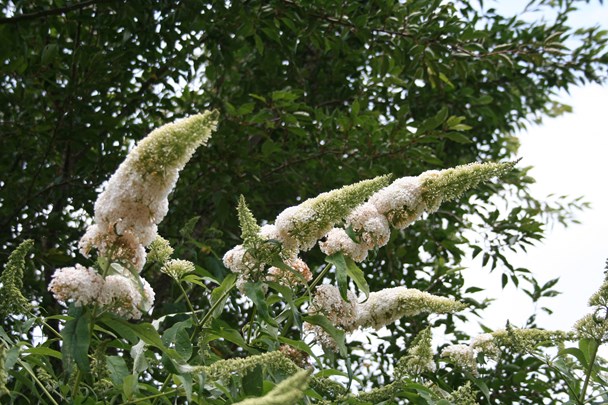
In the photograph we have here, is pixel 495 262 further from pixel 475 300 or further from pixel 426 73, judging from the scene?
pixel 426 73

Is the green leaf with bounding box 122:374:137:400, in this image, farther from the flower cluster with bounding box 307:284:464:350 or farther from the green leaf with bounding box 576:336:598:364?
the green leaf with bounding box 576:336:598:364

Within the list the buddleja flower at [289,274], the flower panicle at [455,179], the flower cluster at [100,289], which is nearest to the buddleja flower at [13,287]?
the flower cluster at [100,289]

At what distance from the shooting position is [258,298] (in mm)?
1991

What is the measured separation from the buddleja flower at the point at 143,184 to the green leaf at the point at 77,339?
0.50 ft

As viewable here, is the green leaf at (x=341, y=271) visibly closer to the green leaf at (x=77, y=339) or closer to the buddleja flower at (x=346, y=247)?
the buddleja flower at (x=346, y=247)

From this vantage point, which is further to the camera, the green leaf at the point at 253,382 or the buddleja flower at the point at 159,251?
the buddleja flower at the point at 159,251

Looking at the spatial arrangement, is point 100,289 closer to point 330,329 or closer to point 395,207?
point 330,329

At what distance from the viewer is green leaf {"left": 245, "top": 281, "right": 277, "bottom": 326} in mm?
1966

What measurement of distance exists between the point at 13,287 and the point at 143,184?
1.61 feet

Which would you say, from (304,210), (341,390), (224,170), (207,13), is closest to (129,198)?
(304,210)

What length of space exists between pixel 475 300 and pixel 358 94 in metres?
1.49

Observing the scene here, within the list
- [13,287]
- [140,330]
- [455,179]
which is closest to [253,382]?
[140,330]

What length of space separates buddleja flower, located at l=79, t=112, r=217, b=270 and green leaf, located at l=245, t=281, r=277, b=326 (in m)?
0.30

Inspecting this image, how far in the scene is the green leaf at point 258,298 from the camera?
77.4 inches
